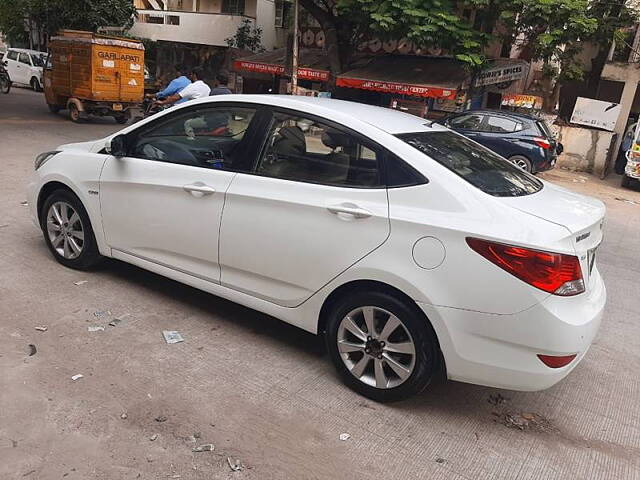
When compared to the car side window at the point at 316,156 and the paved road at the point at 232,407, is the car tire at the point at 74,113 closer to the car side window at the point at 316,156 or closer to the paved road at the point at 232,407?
the paved road at the point at 232,407

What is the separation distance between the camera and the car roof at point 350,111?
3.38 m

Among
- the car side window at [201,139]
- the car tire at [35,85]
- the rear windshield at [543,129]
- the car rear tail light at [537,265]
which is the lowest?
the car tire at [35,85]

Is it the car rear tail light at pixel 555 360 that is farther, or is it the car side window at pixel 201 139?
the car side window at pixel 201 139

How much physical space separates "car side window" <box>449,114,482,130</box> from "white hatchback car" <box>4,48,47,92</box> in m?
20.0

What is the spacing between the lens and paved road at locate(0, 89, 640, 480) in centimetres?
262

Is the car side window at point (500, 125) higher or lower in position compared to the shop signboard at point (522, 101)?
lower

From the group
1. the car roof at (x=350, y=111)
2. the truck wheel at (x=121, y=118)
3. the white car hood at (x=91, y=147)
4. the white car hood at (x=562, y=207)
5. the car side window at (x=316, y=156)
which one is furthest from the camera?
the truck wheel at (x=121, y=118)

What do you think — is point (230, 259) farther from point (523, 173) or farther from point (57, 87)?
point (57, 87)

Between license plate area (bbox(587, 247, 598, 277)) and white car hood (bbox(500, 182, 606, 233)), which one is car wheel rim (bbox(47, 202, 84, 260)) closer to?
white car hood (bbox(500, 182, 606, 233))

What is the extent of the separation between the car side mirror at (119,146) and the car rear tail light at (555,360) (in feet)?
10.6

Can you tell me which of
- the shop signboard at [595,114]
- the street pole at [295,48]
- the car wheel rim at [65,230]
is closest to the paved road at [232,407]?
the car wheel rim at [65,230]

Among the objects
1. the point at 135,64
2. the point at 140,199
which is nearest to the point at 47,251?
the point at 140,199

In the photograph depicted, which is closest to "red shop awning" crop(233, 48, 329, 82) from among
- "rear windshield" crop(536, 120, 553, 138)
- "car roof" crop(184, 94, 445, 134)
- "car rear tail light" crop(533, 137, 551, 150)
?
"rear windshield" crop(536, 120, 553, 138)

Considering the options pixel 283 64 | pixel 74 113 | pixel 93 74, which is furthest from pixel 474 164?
pixel 283 64
